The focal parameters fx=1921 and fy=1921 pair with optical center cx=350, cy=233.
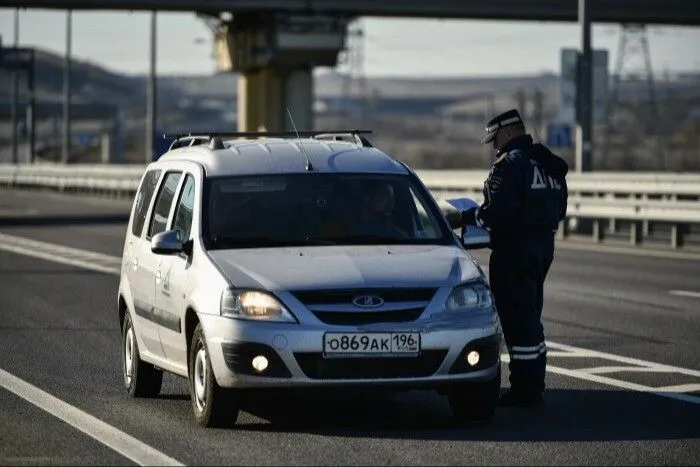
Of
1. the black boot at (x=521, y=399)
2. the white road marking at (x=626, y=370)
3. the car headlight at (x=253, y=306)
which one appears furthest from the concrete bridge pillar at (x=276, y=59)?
the car headlight at (x=253, y=306)

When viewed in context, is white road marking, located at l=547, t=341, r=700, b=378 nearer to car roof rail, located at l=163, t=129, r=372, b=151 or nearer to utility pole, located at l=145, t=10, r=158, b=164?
car roof rail, located at l=163, t=129, r=372, b=151

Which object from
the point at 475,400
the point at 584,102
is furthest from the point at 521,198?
the point at 584,102

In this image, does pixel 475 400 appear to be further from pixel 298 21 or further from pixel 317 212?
pixel 298 21

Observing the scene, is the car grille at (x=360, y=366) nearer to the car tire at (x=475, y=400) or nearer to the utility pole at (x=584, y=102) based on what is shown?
the car tire at (x=475, y=400)

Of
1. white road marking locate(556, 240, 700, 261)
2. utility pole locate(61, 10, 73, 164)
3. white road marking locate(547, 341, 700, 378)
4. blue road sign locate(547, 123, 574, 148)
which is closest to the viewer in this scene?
white road marking locate(547, 341, 700, 378)

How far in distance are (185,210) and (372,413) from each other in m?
1.56

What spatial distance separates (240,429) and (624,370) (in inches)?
147

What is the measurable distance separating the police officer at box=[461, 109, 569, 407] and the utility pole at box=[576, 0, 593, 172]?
26424 millimetres

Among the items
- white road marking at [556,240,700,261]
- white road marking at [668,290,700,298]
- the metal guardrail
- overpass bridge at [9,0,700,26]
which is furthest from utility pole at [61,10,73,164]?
white road marking at [668,290,700,298]

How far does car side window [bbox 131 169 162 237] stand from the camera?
38.4ft

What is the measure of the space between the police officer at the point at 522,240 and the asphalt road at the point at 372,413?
0.28 metres

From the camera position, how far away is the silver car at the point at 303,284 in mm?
9273

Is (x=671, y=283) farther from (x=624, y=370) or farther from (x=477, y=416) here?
(x=477, y=416)

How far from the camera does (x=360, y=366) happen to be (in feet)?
30.5
